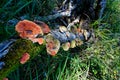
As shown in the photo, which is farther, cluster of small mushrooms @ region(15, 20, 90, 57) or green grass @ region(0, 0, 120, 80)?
green grass @ region(0, 0, 120, 80)

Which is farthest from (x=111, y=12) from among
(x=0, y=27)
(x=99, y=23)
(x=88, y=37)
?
(x=0, y=27)

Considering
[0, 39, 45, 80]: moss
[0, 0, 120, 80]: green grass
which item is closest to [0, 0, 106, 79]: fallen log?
[0, 39, 45, 80]: moss

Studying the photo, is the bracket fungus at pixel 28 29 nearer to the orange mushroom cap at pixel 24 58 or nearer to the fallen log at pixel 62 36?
the fallen log at pixel 62 36

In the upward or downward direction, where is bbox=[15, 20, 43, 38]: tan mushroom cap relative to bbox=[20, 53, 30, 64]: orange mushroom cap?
upward

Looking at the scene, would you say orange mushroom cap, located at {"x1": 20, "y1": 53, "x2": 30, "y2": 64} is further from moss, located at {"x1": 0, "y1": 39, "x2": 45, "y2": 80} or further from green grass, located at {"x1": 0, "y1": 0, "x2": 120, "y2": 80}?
green grass, located at {"x1": 0, "y1": 0, "x2": 120, "y2": 80}

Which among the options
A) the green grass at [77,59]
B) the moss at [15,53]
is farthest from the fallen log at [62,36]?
the green grass at [77,59]

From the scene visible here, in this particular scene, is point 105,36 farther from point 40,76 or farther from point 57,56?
point 40,76
